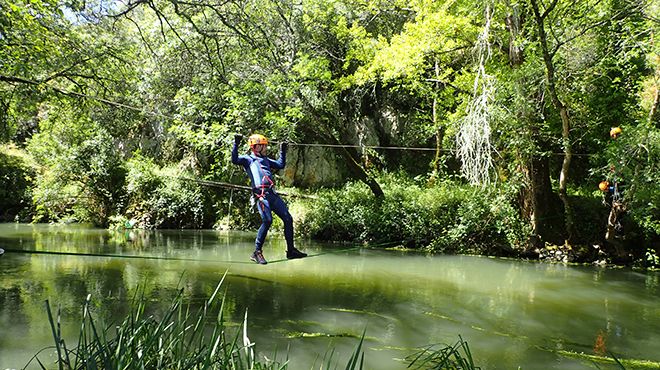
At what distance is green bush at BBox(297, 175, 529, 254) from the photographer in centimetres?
1155

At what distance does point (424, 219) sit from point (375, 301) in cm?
553

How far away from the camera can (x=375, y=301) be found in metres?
7.32

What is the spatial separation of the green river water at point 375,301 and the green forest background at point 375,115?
1.43 m

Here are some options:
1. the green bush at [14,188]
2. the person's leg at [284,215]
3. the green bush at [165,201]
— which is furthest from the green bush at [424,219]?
the green bush at [14,188]

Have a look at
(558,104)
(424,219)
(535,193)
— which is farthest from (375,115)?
(558,104)

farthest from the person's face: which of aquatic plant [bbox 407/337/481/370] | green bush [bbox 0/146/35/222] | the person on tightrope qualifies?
green bush [bbox 0/146/35/222]

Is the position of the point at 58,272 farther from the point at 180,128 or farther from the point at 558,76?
the point at 558,76

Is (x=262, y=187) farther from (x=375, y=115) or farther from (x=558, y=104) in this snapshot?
(x=375, y=115)

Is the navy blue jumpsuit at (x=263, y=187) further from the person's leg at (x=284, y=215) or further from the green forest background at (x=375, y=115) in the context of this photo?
the green forest background at (x=375, y=115)

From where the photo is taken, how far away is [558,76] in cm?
1058

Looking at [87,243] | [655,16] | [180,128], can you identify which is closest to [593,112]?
[655,16]

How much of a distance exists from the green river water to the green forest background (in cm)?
143

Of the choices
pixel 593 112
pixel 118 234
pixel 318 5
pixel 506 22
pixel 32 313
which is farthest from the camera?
pixel 118 234

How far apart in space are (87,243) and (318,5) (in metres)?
9.40
